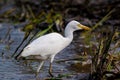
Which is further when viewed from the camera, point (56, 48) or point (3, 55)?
point (3, 55)

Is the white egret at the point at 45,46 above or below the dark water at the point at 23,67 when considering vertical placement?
above

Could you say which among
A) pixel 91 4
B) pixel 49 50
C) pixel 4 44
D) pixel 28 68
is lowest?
pixel 91 4

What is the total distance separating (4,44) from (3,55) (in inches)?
60.0

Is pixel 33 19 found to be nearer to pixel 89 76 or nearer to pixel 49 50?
pixel 49 50

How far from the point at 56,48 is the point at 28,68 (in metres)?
0.79

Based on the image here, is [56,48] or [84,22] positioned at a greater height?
[56,48]

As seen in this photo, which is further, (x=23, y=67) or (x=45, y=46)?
(x=23, y=67)

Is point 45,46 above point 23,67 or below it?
above

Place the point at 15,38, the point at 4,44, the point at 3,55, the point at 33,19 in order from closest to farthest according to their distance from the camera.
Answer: the point at 3,55 < the point at 4,44 < the point at 15,38 < the point at 33,19

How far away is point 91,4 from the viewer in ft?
57.3

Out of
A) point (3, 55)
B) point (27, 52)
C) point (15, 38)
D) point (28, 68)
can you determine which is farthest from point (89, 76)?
point (15, 38)

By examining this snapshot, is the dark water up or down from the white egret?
down

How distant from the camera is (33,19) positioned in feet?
A: 47.8

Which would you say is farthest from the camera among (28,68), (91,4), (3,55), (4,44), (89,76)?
(91,4)
